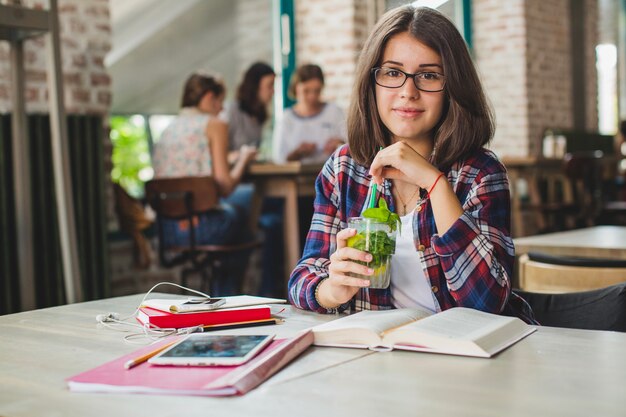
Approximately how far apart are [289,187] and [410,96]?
2624 mm

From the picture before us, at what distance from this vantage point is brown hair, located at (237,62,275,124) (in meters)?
5.03

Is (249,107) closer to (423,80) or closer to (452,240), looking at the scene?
(423,80)

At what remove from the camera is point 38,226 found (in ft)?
12.5

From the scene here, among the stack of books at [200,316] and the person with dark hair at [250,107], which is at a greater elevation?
the person with dark hair at [250,107]

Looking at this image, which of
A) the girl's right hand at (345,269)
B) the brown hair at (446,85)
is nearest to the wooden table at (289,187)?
the brown hair at (446,85)

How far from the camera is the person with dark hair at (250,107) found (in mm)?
5031

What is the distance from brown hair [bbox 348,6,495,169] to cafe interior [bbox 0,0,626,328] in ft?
0.48

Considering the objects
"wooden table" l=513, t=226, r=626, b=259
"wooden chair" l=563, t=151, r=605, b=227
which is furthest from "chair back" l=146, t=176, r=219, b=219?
"wooden chair" l=563, t=151, r=605, b=227

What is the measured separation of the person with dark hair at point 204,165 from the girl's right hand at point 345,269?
2672 mm

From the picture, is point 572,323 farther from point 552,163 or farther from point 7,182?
point 552,163

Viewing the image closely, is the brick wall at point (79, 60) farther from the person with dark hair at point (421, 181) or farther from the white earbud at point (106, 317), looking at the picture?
the white earbud at point (106, 317)

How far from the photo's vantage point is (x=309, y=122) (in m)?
5.25

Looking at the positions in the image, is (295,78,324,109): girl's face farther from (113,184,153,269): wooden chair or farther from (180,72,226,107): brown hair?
(113,184,153,269): wooden chair

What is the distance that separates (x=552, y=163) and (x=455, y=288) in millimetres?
5333
